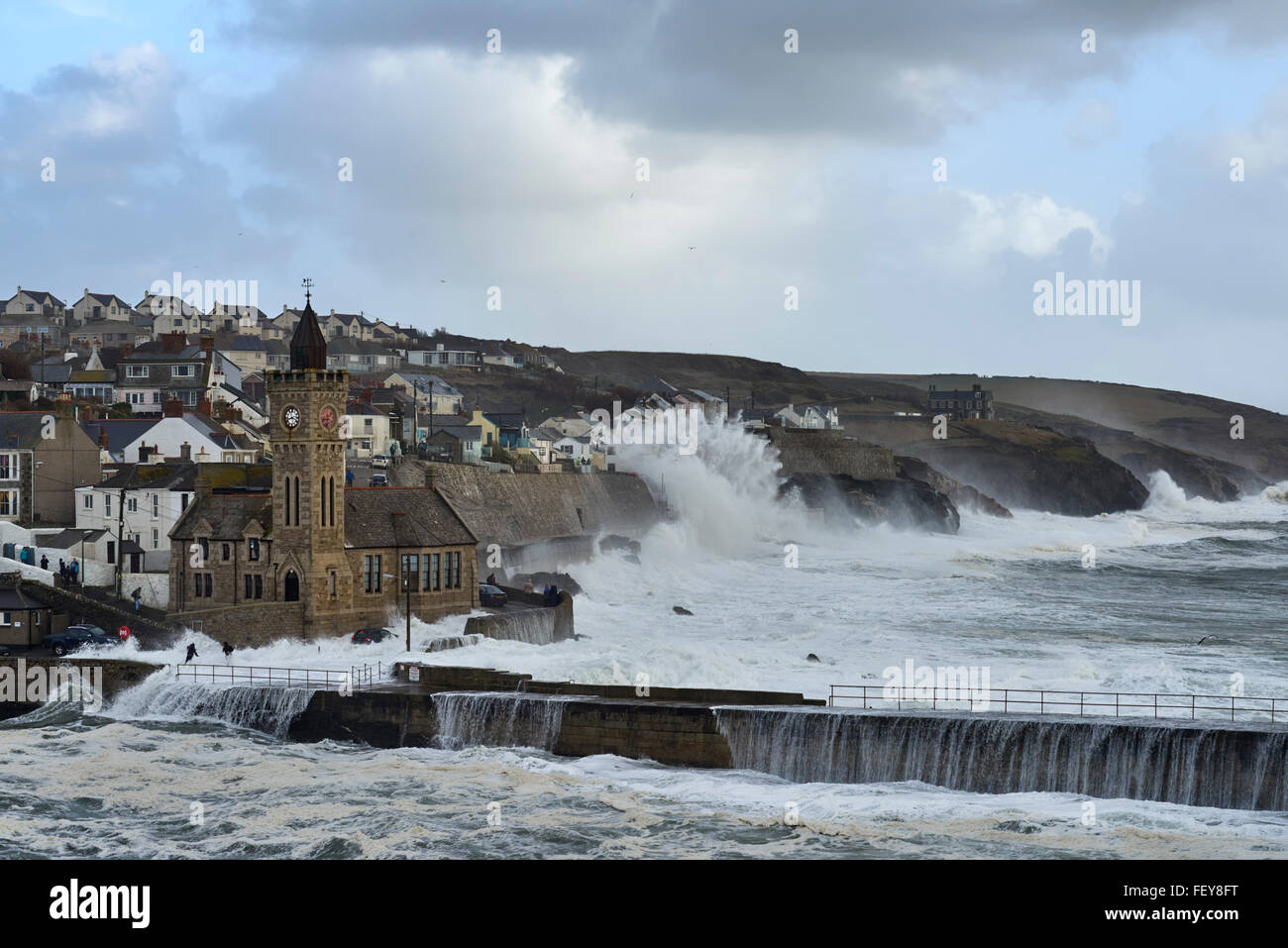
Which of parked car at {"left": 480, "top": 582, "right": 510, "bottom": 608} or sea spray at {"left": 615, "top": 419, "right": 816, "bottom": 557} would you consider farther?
sea spray at {"left": 615, "top": 419, "right": 816, "bottom": 557}

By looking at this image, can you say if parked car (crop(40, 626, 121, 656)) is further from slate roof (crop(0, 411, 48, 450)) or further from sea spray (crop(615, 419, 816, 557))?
sea spray (crop(615, 419, 816, 557))

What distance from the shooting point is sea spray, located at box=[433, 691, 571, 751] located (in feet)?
123

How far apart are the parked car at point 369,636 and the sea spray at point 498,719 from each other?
955 centimetres

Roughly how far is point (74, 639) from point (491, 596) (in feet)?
49.5

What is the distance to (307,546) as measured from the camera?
1911 inches

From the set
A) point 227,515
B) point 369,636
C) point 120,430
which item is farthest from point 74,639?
point 120,430

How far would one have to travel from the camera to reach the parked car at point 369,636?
47594 millimetres

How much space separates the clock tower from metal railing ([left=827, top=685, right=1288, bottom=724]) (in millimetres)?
16937

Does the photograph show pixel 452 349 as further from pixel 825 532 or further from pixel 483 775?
pixel 483 775
